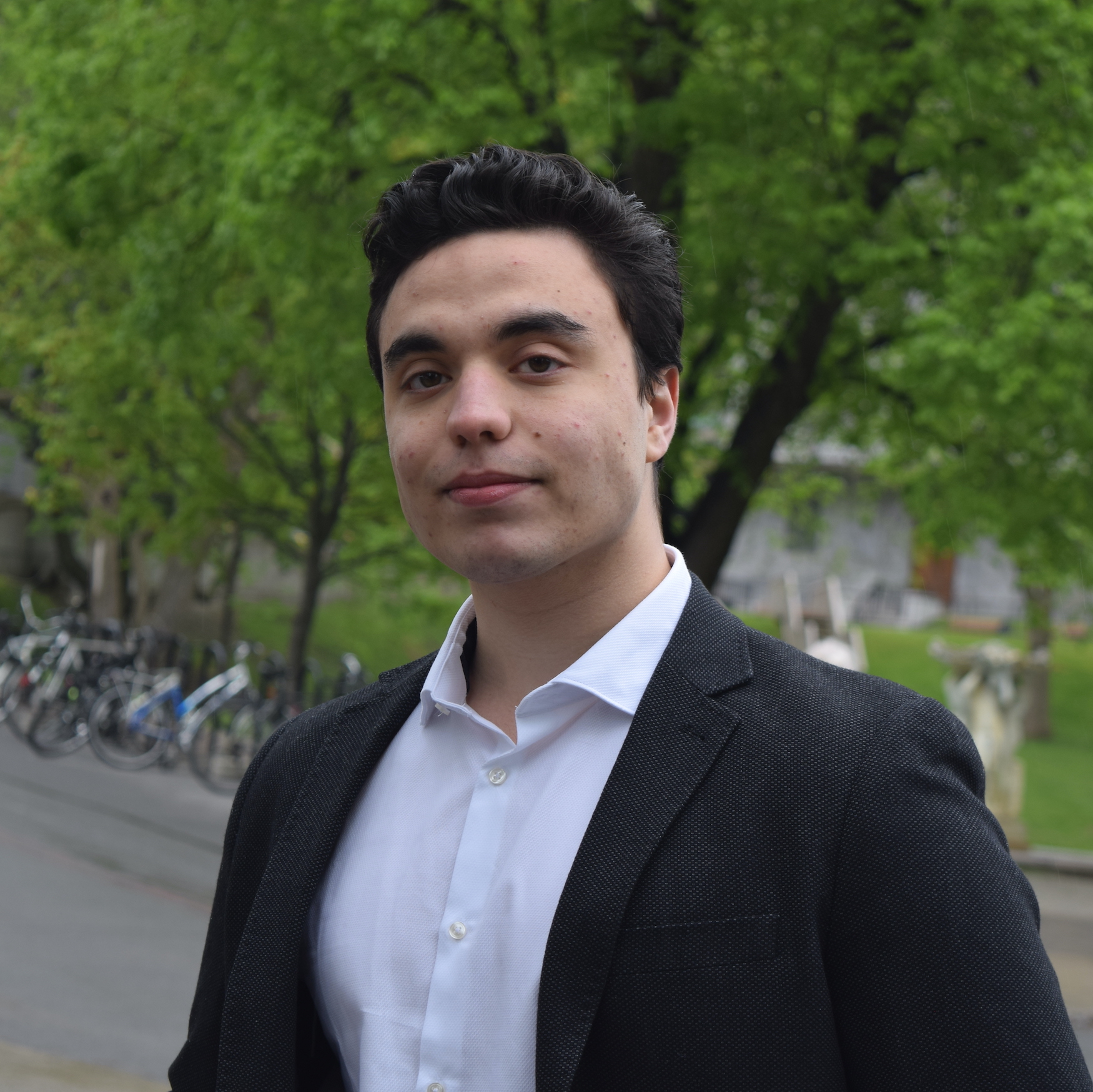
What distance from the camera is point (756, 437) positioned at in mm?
10484

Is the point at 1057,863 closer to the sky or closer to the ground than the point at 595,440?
closer to the ground

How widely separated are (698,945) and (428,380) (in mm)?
766

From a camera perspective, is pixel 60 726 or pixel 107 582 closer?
pixel 60 726

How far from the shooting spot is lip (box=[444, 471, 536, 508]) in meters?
1.54

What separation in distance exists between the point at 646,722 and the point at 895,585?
4188 cm

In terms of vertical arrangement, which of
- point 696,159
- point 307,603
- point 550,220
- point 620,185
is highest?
point 696,159

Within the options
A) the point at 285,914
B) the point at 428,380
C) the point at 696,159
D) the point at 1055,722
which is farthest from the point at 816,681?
the point at 1055,722

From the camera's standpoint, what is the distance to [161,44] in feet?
33.8

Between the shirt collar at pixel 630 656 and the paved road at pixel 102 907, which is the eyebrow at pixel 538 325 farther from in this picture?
the paved road at pixel 102 907

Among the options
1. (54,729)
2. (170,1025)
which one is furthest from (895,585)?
(170,1025)

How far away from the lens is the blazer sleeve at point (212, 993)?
5.99 feet

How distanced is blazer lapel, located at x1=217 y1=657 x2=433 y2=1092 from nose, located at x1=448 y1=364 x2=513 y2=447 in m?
0.51

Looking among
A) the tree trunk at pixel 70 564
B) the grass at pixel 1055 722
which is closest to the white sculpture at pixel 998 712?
the grass at pixel 1055 722

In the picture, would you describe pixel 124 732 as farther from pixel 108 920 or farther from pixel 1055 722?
pixel 1055 722
